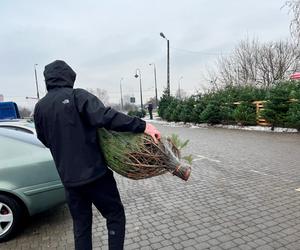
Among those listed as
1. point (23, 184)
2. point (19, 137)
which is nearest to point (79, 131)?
point (23, 184)

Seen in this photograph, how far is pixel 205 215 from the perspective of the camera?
13.8 ft

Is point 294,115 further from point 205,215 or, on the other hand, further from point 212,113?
point 205,215

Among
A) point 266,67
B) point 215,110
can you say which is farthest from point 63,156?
point 266,67

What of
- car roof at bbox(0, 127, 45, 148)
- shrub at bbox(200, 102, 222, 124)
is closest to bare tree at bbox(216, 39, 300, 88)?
shrub at bbox(200, 102, 222, 124)

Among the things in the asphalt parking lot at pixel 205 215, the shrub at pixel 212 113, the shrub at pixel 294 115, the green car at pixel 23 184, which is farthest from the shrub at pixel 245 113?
the green car at pixel 23 184

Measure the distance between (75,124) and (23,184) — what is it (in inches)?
72.0

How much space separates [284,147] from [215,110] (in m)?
8.89

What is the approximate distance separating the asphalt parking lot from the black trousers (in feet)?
2.79

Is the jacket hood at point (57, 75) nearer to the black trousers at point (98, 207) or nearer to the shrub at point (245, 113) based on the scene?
the black trousers at point (98, 207)

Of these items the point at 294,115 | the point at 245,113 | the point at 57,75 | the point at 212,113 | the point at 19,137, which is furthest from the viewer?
the point at 212,113

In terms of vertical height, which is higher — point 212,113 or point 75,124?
point 75,124

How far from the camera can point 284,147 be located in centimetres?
954

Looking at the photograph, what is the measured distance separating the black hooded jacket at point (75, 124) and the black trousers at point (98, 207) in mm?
122

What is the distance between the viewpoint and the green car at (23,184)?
372 centimetres
